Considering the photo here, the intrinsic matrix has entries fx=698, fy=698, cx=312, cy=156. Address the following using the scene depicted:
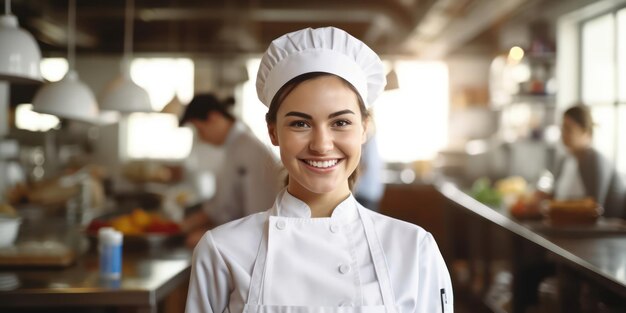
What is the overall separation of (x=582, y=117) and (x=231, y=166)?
241 centimetres

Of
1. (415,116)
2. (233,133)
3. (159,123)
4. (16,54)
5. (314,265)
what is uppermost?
(415,116)

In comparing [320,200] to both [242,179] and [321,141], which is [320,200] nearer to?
[321,141]

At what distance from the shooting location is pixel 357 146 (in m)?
1.49

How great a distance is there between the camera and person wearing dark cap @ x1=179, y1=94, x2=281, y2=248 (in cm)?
380

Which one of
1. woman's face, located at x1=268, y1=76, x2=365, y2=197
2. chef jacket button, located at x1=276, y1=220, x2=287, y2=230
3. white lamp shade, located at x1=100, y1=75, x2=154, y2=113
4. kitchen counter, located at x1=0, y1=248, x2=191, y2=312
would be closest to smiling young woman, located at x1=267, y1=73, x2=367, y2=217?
woman's face, located at x1=268, y1=76, x2=365, y2=197

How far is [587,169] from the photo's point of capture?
4.74 meters

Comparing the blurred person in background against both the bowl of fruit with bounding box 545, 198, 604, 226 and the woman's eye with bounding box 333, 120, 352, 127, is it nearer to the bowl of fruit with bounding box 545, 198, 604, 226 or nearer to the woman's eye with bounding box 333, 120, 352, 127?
the bowl of fruit with bounding box 545, 198, 604, 226

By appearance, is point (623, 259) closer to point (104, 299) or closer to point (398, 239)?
point (398, 239)

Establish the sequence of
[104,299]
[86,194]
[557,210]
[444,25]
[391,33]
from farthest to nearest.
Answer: [391,33] → [444,25] → [86,194] → [557,210] → [104,299]

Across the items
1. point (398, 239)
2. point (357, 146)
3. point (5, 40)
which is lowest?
point (398, 239)

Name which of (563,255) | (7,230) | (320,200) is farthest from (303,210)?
(7,230)

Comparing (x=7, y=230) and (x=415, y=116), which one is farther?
(x=415, y=116)

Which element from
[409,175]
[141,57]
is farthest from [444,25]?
[141,57]

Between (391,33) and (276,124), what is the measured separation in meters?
9.55
